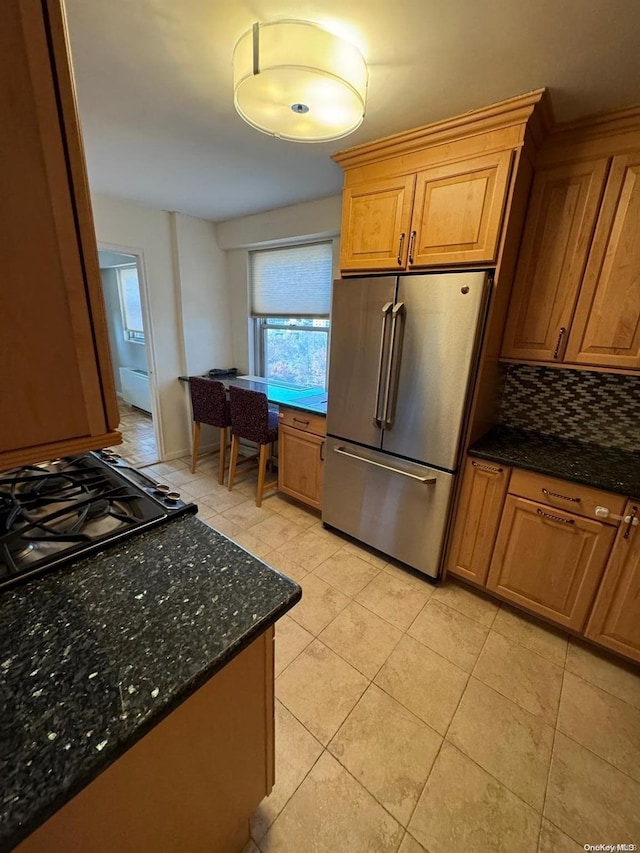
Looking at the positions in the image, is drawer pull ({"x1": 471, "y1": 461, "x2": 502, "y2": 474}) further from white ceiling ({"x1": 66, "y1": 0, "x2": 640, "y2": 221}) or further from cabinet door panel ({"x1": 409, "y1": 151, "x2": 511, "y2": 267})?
white ceiling ({"x1": 66, "y1": 0, "x2": 640, "y2": 221})

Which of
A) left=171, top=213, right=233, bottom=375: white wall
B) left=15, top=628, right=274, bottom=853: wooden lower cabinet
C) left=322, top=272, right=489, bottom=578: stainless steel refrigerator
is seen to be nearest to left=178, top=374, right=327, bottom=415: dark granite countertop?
left=171, top=213, right=233, bottom=375: white wall

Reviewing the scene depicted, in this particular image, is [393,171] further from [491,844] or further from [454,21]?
[491,844]

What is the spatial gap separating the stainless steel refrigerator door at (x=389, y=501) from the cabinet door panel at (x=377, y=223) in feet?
3.49

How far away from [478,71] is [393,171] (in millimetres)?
551

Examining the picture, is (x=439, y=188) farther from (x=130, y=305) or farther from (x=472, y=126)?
(x=130, y=305)

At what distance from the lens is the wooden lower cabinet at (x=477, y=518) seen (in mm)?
1754

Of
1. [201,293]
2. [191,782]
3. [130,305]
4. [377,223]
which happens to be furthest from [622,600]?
[130,305]

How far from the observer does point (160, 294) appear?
3.27 meters

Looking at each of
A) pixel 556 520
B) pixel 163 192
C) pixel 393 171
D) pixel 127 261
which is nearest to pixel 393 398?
pixel 556 520

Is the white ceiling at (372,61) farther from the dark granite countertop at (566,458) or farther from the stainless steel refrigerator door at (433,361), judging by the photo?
the dark granite countertop at (566,458)

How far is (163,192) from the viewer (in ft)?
8.72

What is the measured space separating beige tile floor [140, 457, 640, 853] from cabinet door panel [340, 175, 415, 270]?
1833mm

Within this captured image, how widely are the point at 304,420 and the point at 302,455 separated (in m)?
0.28

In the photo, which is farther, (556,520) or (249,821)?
(556,520)
